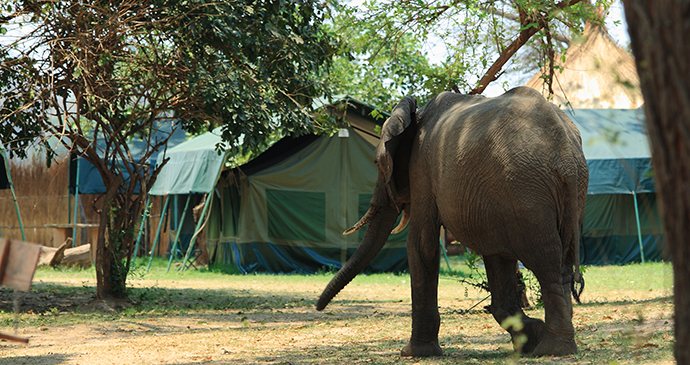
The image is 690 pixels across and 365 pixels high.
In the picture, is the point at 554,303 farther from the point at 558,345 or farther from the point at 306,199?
the point at 306,199

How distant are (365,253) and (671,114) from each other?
4795mm

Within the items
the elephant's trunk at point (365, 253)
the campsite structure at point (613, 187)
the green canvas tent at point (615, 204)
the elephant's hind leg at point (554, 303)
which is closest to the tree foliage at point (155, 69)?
the elephant's trunk at point (365, 253)

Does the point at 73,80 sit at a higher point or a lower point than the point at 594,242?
higher

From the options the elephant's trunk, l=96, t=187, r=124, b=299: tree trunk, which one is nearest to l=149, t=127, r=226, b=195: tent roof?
l=96, t=187, r=124, b=299: tree trunk

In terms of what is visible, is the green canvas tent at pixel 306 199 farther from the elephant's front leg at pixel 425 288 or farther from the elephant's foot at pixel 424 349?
the elephant's foot at pixel 424 349

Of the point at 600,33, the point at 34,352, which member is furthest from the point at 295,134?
the point at 600,33

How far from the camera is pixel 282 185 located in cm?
1795

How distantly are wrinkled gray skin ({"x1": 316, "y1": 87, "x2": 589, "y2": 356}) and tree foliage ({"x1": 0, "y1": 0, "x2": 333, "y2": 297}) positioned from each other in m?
4.56

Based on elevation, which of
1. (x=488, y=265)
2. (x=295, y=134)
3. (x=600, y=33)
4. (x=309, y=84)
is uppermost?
(x=600, y=33)

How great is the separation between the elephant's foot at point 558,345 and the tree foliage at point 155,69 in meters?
6.28

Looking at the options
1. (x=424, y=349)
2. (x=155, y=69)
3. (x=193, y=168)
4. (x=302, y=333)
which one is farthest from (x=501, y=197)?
(x=193, y=168)

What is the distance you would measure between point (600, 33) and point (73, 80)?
17.9 metres

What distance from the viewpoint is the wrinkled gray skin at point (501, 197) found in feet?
16.6

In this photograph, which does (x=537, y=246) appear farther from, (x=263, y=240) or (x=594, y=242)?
(x=594, y=242)
